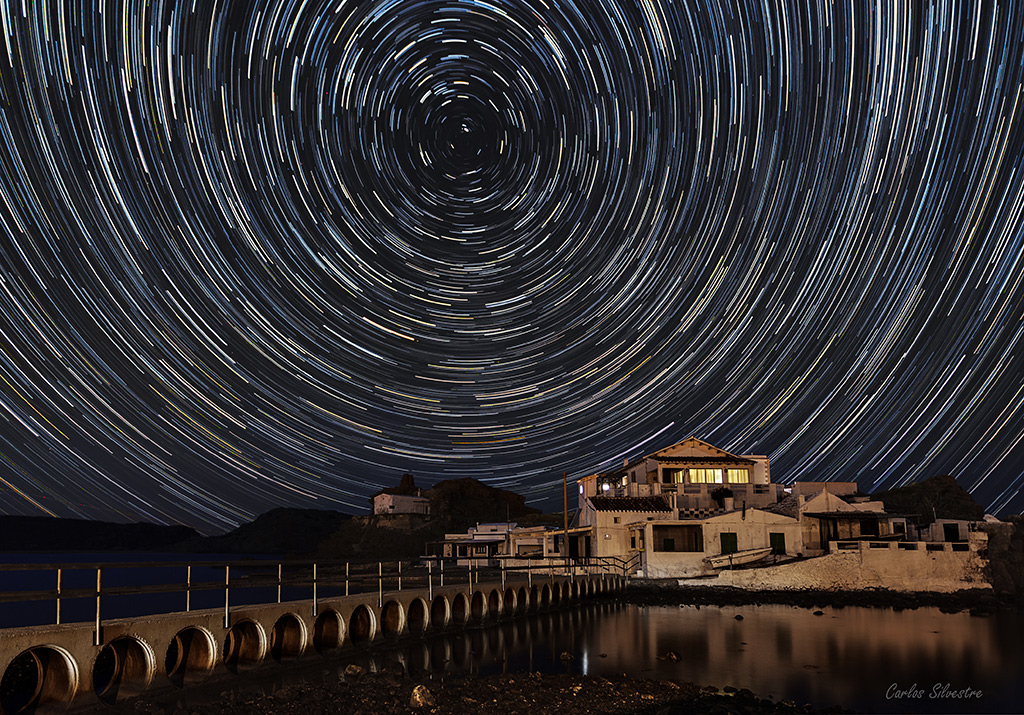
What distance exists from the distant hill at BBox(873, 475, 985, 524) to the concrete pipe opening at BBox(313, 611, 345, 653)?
9878 cm

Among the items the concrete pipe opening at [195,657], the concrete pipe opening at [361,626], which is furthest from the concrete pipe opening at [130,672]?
the concrete pipe opening at [361,626]

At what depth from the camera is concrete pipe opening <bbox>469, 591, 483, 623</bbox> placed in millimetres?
30788

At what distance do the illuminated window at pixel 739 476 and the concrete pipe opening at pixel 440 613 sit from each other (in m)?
39.0

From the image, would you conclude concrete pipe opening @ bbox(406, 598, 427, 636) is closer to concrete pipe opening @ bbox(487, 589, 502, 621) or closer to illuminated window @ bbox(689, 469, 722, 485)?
concrete pipe opening @ bbox(487, 589, 502, 621)

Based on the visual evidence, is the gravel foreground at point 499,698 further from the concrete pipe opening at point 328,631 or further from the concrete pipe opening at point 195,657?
the concrete pipe opening at point 328,631

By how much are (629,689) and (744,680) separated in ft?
15.8

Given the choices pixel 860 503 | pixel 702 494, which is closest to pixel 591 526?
pixel 702 494

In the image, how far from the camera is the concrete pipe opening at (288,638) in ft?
64.2

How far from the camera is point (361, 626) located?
78.3 ft

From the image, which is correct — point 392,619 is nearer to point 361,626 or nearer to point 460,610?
point 361,626

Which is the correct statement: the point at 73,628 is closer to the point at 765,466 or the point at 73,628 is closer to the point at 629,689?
the point at 629,689

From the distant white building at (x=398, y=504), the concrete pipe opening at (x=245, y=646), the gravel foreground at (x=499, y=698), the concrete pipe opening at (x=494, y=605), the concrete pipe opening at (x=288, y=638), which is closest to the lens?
the gravel foreground at (x=499, y=698)

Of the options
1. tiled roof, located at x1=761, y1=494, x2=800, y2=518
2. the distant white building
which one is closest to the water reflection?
tiled roof, located at x1=761, y1=494, x2=800, y2=518

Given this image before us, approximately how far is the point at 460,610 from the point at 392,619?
5.65 m
